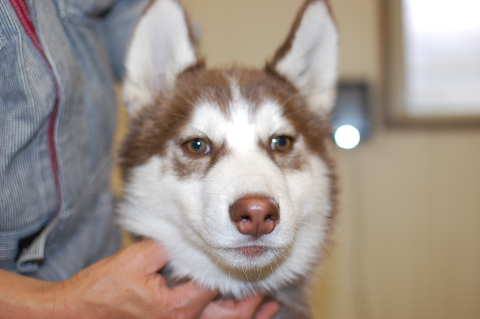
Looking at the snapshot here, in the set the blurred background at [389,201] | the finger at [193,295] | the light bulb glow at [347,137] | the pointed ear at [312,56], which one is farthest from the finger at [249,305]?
→ the blurred background at [389,201]

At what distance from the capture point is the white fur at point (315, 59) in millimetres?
1631

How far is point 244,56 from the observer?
11.8 ft

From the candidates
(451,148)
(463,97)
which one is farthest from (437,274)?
(463,97)

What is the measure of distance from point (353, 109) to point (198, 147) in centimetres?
224

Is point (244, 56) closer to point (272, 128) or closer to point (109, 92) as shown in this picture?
point (109, 92)

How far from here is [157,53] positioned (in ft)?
5.58

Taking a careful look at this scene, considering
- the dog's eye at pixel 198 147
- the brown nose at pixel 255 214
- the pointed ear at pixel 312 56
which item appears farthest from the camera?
the pointed ear at pixel 312 56

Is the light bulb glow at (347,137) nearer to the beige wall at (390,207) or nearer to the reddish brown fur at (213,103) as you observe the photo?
the beige wall at (390,207)

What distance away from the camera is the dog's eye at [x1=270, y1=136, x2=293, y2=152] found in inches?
60.3

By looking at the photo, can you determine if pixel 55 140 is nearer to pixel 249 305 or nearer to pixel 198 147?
pixel 198 147

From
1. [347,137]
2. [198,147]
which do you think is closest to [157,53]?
[198,147]

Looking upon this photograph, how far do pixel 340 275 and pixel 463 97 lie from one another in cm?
205

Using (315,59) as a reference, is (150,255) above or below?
below

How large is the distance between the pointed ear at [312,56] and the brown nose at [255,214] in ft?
2.82
